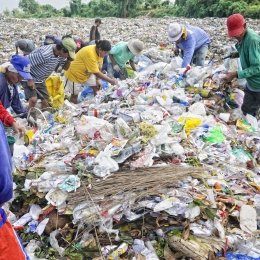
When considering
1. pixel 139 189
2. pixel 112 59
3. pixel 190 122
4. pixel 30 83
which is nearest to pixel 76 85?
pixel 112 59

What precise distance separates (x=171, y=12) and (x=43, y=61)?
30.3 m

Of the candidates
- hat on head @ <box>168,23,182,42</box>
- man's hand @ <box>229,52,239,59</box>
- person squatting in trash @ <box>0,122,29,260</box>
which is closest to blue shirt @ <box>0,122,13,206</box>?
person squatting in trash @ <box>0,122,29,260</box>

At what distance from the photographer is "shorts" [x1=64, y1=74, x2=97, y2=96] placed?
643 cm

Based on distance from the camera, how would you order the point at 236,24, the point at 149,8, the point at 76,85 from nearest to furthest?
1. the point at 236,24
2. the point at 76,85
3. the point at 149,8

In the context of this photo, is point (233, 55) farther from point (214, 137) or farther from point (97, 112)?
point (97, 112)

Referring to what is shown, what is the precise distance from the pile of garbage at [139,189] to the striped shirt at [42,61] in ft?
2.95

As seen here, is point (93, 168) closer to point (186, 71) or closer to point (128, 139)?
point (128, 139)

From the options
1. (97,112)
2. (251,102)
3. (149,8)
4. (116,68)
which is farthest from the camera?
(149,8)

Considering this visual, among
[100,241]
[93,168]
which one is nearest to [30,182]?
[93,168]

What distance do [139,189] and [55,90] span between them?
3.25m

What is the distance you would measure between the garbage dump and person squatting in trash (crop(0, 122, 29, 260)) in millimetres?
1124

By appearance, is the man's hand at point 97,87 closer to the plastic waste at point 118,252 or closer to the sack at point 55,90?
the sack at point 55,90

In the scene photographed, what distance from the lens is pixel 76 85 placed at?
6.50 meters

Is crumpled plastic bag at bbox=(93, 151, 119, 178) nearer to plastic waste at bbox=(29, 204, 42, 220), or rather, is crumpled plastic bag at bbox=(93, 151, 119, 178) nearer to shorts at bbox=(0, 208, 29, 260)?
plastic waste at bbox=(29, 204, 42, 220)
